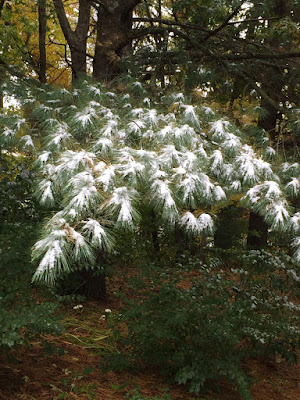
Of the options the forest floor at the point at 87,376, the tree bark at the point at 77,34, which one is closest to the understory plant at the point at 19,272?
the forest floor at the point at 87,376

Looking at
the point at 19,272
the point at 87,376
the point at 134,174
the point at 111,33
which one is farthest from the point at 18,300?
the point at 111,33

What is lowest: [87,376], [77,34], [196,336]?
[87,376]

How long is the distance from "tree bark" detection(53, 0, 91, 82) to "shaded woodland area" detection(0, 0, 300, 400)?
0.02 metres

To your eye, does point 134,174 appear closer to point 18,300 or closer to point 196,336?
point 196,336

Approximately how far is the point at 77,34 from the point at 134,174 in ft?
12.3

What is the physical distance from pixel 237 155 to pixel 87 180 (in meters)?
1.27

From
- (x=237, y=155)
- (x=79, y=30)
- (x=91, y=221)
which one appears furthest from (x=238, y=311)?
(x=79, y=30)

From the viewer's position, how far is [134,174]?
236cm

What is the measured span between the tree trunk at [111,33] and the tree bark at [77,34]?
→ 0.29 m

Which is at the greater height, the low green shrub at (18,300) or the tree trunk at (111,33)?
the tree trunk at (111,33)

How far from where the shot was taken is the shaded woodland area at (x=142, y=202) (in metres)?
2.41

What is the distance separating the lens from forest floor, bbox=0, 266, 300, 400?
3348 millimetres

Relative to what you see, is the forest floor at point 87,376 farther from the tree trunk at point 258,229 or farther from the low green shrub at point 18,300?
the tree trunk at point 258,229

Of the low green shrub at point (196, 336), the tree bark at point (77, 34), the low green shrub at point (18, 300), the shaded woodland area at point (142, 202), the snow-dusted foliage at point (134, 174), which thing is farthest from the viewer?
the tree bark at point (77, 34)
